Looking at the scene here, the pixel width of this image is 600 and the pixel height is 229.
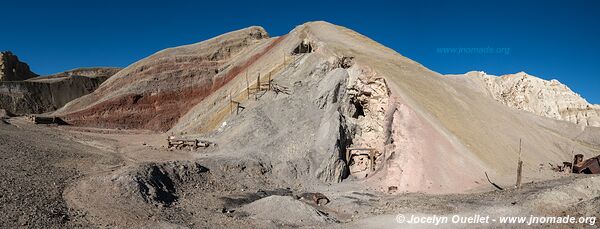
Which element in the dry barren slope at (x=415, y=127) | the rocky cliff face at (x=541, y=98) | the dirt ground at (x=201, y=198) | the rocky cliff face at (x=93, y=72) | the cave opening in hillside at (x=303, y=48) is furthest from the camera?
the rocky cliff face at (x=93, y=72)

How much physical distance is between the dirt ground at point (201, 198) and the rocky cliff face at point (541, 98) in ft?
170

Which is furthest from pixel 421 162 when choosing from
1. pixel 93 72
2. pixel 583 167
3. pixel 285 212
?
pixel 93 72

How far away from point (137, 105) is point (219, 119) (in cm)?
1728

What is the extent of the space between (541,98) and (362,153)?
53.9 meters

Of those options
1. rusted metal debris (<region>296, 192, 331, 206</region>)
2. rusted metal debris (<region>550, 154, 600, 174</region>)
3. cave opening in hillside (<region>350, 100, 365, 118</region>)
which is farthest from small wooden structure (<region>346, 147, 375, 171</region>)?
rusted metal debris (<region>550, 154, 600, 174</region>)

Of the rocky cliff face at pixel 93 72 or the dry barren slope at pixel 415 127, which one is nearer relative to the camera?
the dry barren slope at pixel 415 127

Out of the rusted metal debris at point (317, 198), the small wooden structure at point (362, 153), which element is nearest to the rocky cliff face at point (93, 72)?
the small wooden structure at point (362, 153)

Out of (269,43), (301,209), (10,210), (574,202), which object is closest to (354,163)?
(301,209)

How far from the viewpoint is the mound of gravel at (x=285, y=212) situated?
645 inches

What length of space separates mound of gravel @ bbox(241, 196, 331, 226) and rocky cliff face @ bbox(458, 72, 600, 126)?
55854 mm

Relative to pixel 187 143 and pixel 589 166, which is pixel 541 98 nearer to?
pixel 589 166

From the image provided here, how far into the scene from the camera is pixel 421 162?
897 inches

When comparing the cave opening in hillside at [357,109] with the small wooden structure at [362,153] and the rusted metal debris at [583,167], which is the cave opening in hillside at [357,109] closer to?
the small wooden structure at [362,153]

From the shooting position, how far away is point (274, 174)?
77.7 feet
